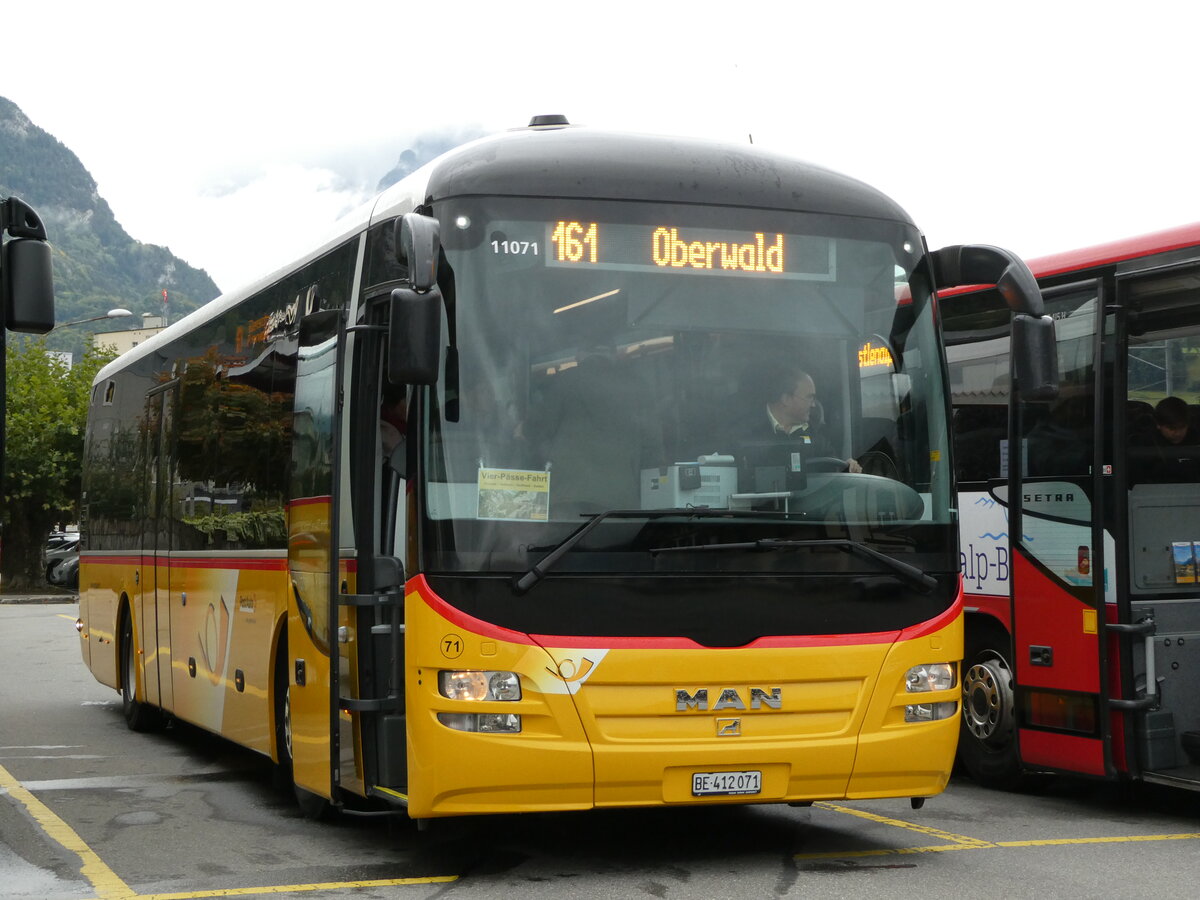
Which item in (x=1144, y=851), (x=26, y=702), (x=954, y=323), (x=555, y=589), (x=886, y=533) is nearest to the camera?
(x=555, y=589)

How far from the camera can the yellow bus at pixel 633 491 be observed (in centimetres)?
694

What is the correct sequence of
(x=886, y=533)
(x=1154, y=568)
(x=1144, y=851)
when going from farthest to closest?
(x=1154, y=568)
(x=1144, y=851)
(x=886, y=533)

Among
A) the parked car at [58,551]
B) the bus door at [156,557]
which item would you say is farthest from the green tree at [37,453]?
the bus door at [156,557]

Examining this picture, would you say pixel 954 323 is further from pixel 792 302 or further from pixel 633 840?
pixel 633 840

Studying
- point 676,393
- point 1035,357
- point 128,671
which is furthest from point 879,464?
point 128,671

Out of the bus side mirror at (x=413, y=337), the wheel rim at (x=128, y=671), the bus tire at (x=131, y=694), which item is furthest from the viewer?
the wheel rim at (x=128, y=671)

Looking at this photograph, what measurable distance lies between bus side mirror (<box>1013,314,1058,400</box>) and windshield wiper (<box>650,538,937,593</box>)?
3.07 feet

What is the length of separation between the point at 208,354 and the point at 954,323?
504cm

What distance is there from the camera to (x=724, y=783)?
23.3ft

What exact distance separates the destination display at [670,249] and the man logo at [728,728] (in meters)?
1.96

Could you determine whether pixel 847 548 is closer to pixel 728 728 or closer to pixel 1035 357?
pixel 728 728

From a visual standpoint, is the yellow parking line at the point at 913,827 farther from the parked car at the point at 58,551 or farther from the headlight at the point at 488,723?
the parked car at the point at 58,551

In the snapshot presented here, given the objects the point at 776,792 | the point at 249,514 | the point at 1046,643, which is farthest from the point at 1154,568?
the point at 249,514

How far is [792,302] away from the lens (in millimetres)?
7523
